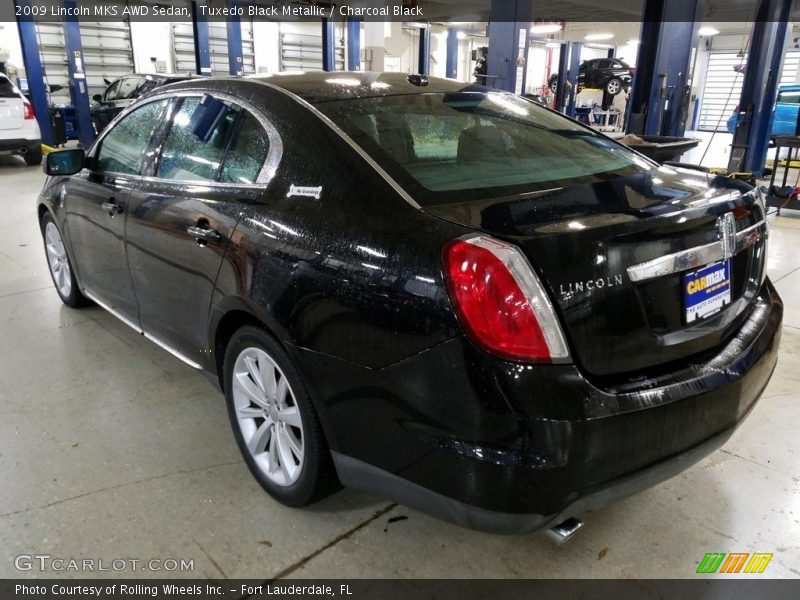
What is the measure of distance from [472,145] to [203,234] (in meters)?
1.00

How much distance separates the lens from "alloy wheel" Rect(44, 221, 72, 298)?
3826 millimetres

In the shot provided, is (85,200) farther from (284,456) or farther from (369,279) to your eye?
(369,279)

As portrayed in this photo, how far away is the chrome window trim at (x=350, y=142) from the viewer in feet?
5.53

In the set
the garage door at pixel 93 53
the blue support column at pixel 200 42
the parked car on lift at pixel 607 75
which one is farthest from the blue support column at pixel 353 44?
the garage door at pixel 93 53

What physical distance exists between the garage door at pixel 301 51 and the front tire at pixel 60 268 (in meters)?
21.3

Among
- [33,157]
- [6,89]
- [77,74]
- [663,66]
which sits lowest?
[33,157]

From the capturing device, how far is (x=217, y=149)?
7.50 feet

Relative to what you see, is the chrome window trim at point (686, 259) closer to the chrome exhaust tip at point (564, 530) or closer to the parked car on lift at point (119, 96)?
the chrome exhaust tip at point (564, 530)

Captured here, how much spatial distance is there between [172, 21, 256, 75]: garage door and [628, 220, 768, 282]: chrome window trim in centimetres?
2151

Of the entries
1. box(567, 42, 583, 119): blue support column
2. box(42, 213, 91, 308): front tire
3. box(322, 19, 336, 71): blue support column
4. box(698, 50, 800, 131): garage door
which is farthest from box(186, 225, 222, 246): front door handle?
box(698, 50, 800, 131): garage door

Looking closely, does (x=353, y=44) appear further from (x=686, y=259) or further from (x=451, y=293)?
(x=451, y=293)

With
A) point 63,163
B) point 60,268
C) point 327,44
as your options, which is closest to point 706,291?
point 63,163

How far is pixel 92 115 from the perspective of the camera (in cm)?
1358

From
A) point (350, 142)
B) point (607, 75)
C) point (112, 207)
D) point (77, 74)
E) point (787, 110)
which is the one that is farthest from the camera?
point (607, 75)
